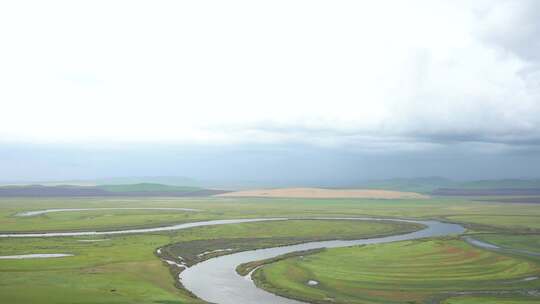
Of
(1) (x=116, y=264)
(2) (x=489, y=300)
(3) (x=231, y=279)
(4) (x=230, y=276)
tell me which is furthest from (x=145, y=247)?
(2) (x=489, y=300)

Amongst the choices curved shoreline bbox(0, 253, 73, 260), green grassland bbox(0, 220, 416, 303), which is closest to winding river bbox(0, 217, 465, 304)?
green grassland bbox(0, 220, 416, 303)

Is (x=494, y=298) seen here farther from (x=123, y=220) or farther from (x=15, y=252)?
(x=123, y=220)

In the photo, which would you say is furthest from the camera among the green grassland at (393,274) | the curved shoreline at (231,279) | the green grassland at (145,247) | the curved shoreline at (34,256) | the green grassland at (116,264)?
the curved shoreline at (34,256)

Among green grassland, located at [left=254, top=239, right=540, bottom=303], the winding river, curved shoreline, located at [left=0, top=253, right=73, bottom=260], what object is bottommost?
curved shoreline, located at [left=0, top=253, right=73, bottom=260]

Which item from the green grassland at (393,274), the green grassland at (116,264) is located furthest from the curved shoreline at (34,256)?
the green grassland at (393,274)

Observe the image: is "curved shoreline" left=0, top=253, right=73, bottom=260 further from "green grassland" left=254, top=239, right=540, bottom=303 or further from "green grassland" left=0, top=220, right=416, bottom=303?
"green grassland" left=254, top=239, right=540, bottom=303

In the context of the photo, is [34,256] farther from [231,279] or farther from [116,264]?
[231,279]

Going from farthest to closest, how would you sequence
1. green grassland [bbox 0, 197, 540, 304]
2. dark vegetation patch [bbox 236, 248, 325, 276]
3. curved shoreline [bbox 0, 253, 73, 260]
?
1. curved shoreline [bbox 0, 253, 73, 260]
2. dark vegetation patch [bbox 236, 248, 325, 276]
3. green grassland [bbox 0, 197, 540, 304]

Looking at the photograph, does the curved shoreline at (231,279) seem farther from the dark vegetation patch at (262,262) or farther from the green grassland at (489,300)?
the green grassland at (489,300)

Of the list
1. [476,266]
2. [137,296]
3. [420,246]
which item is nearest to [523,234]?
[420,246]
